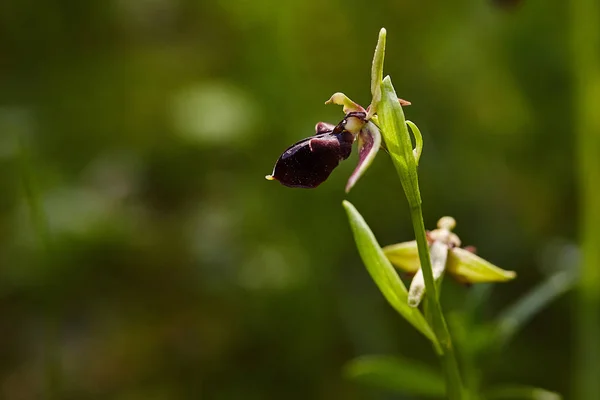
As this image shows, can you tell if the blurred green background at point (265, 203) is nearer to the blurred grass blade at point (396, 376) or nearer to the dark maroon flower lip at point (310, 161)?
the blurred grass blade at point (396, 376)

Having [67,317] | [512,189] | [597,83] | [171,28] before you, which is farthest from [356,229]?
[171,28]

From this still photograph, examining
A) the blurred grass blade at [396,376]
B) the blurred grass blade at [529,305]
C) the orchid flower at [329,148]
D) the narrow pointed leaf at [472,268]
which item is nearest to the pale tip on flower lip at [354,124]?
the orchid flower at [329,148]

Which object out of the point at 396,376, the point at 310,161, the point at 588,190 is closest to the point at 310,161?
the point at 310,161

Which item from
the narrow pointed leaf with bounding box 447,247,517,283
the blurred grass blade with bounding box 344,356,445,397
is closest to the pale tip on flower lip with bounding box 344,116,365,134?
the narrow pointed leaf with bounding box 447,247,517,283

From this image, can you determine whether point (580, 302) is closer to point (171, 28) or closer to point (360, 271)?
point (360, 271)

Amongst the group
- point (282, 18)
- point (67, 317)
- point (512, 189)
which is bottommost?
point (67, 317)
